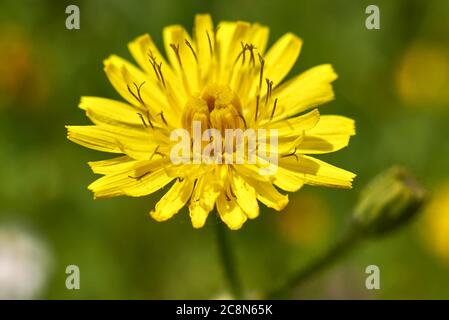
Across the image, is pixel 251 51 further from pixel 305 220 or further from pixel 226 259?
pixel 305 220

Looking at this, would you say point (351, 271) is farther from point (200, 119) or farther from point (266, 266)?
point (200, 119)

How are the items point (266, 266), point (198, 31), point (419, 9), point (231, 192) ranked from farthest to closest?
point (419, 9), point (266, 266), point (198, 31), point (231, 192)

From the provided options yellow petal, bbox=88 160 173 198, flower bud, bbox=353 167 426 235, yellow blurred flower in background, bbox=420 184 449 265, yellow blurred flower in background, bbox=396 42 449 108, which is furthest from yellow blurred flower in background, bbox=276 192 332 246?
yellow petal, bbox=88 160 173 198

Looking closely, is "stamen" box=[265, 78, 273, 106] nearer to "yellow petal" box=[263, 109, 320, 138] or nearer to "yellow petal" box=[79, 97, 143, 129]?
"yellow petal" box=[263, 109, 320, 138]

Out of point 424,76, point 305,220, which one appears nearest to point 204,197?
point 305,220

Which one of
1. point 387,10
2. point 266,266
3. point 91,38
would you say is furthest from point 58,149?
point 387,10

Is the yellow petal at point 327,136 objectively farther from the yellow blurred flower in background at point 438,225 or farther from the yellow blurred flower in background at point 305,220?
the yellow blurred flower in background at point 438,225

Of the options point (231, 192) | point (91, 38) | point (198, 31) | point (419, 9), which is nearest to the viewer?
point (231, 192)
